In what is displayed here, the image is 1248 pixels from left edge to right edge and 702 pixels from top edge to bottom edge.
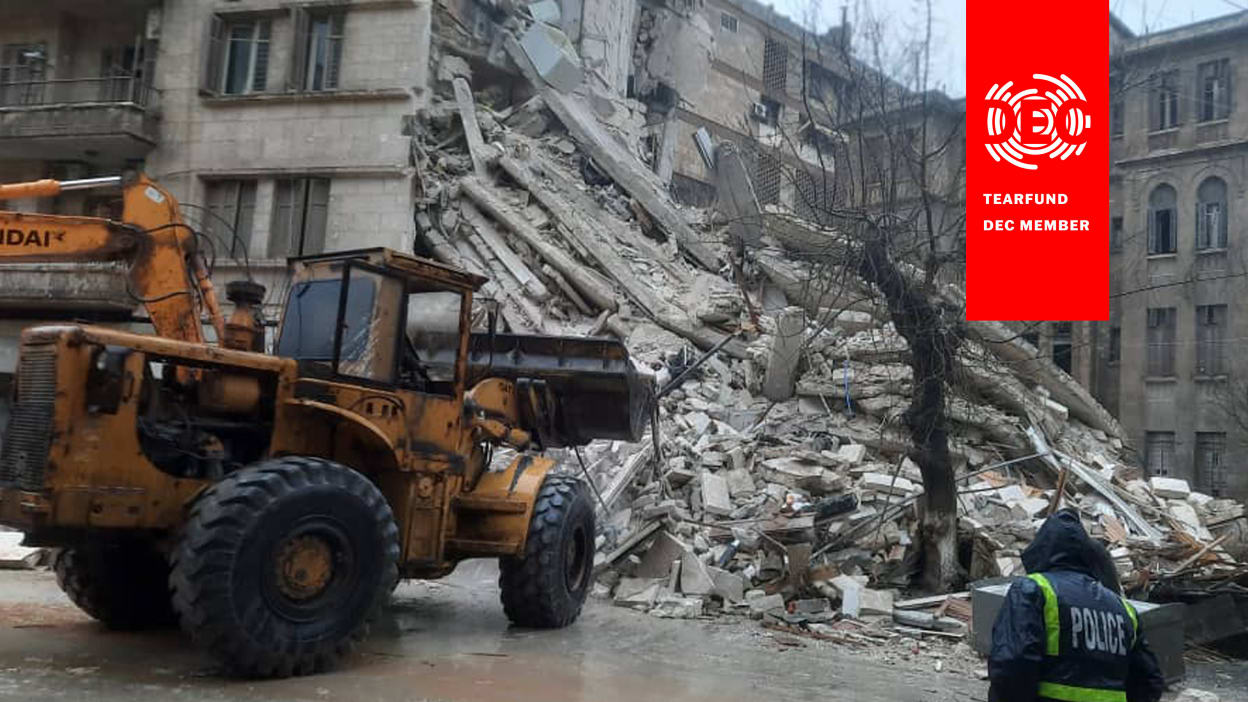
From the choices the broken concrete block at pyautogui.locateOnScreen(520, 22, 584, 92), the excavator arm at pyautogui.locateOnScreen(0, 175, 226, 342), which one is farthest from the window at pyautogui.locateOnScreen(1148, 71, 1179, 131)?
the excavator arm at pyautogui.locateOnScreen(0, 175, 226, 342)

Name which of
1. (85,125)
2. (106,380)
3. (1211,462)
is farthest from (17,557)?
(1211,462)

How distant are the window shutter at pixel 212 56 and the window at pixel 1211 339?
88.0ft

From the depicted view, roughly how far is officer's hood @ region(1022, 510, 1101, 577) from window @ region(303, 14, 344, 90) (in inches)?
644

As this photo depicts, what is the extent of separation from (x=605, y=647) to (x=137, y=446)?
3760 mm

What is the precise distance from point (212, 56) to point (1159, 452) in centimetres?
2717

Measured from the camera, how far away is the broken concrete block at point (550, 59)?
768 inches

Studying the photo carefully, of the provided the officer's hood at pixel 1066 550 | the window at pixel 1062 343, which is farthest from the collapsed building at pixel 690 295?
the officer's hood at pixel 1066 550

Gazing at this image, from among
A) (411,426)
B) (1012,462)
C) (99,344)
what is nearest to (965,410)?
(1012,462)

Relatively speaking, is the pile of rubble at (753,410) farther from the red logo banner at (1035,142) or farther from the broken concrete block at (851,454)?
the red logo banner at (1035,142)

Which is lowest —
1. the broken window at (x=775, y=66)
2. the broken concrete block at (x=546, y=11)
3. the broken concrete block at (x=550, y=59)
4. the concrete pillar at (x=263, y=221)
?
the concrete pillar at (x=263, y=221)

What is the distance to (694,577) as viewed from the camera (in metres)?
9.40

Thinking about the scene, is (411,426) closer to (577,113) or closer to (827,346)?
(827,346)

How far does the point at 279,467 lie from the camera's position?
563cm

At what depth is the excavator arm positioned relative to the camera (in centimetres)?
667
